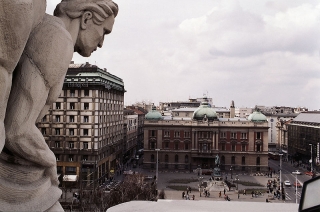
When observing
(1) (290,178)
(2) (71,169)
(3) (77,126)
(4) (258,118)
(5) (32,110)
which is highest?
(5) (32,110)

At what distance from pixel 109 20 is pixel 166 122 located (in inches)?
2158

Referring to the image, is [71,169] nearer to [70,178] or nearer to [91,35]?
[70,178]

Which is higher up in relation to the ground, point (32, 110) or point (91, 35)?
point (91, 35)

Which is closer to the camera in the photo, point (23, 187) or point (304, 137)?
point (23, 187)

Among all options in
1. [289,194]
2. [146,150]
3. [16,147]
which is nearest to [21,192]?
[16,147]

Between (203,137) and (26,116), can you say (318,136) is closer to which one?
(203,137)

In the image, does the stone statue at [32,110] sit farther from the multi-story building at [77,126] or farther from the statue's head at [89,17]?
the multi-story building at [77,126]

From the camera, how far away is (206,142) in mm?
57531

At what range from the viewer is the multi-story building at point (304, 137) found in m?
63.0

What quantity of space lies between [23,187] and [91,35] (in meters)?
1.68

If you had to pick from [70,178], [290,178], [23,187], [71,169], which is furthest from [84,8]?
[290,178]

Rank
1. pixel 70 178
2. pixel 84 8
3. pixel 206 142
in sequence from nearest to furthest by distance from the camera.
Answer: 1. pixel 84 8
2. pixel 70 178
3. pixel 206 142

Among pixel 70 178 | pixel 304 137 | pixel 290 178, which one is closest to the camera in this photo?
pixel 70 178

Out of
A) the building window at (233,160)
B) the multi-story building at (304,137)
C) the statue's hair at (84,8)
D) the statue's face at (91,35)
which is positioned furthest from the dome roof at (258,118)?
the statue's hair at (84,8)
